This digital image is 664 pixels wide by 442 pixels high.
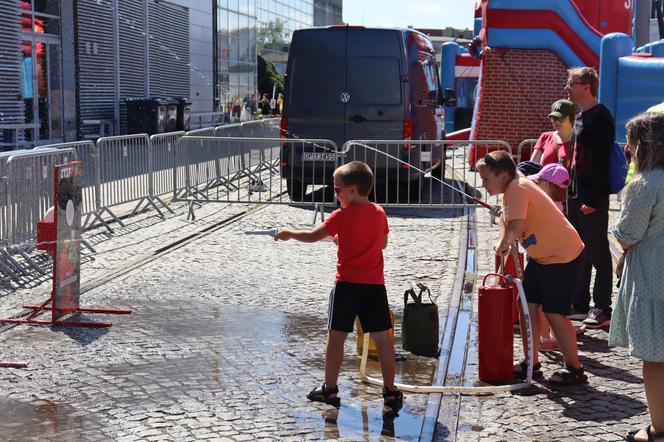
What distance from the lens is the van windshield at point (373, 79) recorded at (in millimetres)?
16109

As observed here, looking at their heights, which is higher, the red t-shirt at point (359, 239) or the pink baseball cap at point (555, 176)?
the pink baseball cap at point (555, 176)

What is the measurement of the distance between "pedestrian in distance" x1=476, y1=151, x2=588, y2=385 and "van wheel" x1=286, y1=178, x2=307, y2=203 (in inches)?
374

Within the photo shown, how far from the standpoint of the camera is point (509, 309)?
6.70 metres

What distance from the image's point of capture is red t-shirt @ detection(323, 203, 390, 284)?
19.7ft

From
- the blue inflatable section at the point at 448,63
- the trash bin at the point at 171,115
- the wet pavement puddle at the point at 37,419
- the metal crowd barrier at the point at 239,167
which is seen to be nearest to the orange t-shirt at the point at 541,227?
the wet pavement puddle at the point at 37,419

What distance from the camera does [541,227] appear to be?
260 inches

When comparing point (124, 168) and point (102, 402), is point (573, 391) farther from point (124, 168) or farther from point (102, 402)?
point (124, 168)

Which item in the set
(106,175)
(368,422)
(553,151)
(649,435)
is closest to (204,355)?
(368,422)

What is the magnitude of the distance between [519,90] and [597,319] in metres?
13.8

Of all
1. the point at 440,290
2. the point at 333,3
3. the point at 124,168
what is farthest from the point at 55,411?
the point at 333,3

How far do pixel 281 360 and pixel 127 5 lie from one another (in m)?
27.0

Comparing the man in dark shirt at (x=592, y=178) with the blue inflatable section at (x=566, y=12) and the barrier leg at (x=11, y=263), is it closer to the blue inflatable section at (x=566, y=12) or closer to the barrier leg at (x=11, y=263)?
the barrier leg at (x=11, y=263)

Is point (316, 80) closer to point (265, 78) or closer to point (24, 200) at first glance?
point (24, 200)

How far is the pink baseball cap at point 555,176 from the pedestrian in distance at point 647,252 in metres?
2.33
